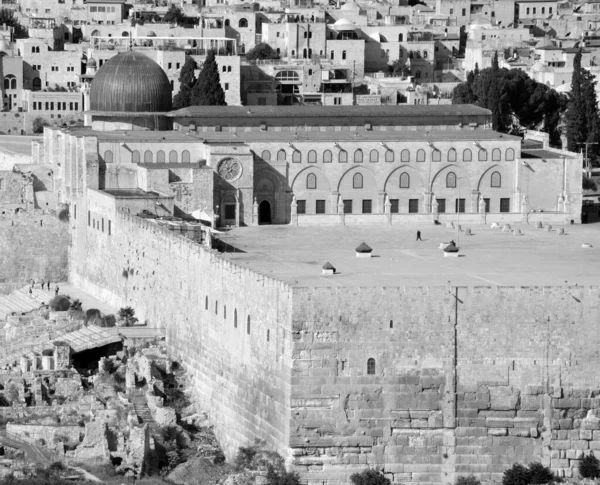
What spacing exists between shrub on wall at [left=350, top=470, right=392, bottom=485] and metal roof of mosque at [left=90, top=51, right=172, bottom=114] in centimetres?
3263

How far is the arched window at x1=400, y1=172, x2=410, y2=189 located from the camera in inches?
3462

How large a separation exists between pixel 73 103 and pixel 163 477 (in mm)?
62032

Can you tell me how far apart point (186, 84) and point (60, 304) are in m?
36.0

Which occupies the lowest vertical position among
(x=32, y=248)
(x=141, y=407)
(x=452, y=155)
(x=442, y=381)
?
(x=141, y=407)

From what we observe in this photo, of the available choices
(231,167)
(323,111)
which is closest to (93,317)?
(231,167)

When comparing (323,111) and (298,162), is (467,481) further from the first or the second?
(323,111)

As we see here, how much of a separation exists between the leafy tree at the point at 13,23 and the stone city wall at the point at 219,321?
62.0 metres

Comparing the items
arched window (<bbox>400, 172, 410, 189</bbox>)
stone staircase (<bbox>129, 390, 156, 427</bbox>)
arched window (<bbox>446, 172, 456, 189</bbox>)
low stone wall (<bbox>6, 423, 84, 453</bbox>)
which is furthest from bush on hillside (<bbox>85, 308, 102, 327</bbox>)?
arched window (<bbox>446, 172, 456, 189</bbox>)

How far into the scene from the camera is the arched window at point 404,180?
87938 mm

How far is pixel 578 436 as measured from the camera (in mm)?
61156

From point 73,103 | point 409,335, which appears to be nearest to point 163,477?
point 409,335

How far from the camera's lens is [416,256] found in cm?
7069

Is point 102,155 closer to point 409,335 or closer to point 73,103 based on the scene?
point 409,335

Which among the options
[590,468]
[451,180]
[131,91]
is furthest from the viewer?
[131,91]
